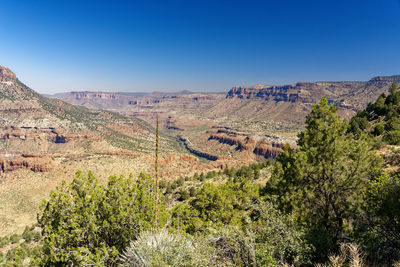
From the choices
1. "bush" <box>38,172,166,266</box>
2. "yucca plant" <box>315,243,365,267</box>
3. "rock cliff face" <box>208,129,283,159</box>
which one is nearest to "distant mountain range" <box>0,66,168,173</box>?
"rock cliff face" <box>208,129,283,159</box>

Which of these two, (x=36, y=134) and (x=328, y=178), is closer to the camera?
(x=328, y=178)

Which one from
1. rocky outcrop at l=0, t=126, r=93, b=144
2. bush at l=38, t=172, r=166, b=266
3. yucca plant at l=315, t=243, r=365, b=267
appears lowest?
rocky outcrop at l=0, t=126, r=93, b=144

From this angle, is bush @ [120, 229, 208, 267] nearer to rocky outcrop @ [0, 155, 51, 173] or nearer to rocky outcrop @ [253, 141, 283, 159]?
rocky outcrop @ [0, 155, 51, 173]

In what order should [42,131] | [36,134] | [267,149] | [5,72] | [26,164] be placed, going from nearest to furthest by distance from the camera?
[26,164] < [36,134] < [42,131] < [267,149] < [5,72]

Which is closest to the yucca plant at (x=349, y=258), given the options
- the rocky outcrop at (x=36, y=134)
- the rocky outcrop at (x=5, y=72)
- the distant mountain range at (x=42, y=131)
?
the distant mountain range at (x=42, y=131)

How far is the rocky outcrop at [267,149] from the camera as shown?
161113 mm

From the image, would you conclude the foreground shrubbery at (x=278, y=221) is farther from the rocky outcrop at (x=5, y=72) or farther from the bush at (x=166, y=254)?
the rocky outcrop at (x=5, y=72)

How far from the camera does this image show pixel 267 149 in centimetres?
16750

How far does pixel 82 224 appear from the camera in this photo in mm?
12312

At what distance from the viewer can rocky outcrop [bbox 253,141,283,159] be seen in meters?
161

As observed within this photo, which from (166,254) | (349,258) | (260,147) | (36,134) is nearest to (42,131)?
(36,134)

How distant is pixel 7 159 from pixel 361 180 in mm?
128787

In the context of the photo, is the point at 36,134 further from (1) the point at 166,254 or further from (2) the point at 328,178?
(2) the point at 328,178

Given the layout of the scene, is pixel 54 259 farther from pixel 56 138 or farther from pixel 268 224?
pixel 56 138
